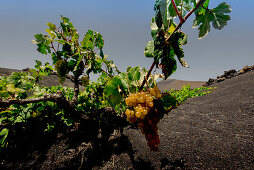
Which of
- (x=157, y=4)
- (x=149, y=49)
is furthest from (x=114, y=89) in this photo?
(x=157, y=4)

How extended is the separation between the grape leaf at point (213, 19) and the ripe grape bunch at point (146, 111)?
1.84 ft

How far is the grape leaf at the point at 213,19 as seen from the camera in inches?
31.4

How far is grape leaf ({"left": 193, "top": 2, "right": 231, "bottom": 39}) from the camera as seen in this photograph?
2.62ft

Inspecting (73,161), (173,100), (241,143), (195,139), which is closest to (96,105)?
(73,161)

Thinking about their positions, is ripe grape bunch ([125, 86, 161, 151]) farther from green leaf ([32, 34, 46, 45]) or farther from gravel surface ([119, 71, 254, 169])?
green leaf ([32, 34, 46, 45])

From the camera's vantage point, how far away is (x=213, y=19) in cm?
85

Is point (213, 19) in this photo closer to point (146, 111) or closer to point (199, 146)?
point (146, 111)

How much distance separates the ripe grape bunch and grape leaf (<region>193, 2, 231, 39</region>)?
1.84 feet

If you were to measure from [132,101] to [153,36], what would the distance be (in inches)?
18.8

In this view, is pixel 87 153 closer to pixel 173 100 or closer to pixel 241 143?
pixel 173 100

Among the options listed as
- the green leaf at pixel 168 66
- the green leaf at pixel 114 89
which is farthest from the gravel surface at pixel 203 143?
the green leaf at pixel 168 66

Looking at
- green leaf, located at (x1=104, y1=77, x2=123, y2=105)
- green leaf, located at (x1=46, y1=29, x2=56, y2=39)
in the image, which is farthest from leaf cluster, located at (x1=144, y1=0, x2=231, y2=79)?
green leaf, located at (x1=46, y1=29, x2=56, y2=39)

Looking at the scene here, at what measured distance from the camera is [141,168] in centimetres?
145

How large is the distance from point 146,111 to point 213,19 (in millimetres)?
825
